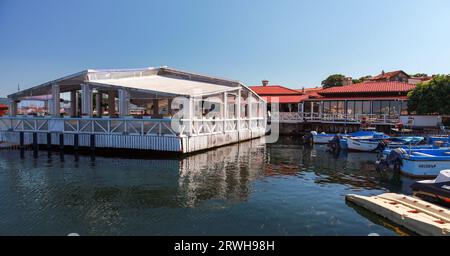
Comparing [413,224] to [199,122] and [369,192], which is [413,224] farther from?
[199,122]

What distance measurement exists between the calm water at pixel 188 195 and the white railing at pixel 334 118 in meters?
17.7

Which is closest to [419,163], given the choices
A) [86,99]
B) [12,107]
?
[86,99]

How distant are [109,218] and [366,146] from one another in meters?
24.9

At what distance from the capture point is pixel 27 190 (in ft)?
50.6

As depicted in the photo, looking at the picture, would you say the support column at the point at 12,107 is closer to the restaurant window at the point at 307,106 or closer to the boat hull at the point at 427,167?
the boat hull at the point at 427,167

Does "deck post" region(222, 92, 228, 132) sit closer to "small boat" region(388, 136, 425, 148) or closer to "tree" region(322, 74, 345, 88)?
"small boat" region(388, 136, 425, 148)

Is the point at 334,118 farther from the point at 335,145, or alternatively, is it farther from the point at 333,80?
the point at 333,80

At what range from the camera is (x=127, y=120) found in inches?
1032

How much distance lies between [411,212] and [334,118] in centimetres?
3279

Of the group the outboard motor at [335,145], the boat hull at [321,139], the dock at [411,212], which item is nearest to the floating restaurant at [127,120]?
the boat hull at [321,139]

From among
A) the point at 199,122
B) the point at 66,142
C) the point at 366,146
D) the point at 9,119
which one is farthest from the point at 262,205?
the point at 9,119

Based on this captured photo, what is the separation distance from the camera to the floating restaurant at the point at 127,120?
25.4 m

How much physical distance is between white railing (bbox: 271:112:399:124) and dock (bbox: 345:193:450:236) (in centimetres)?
2879
